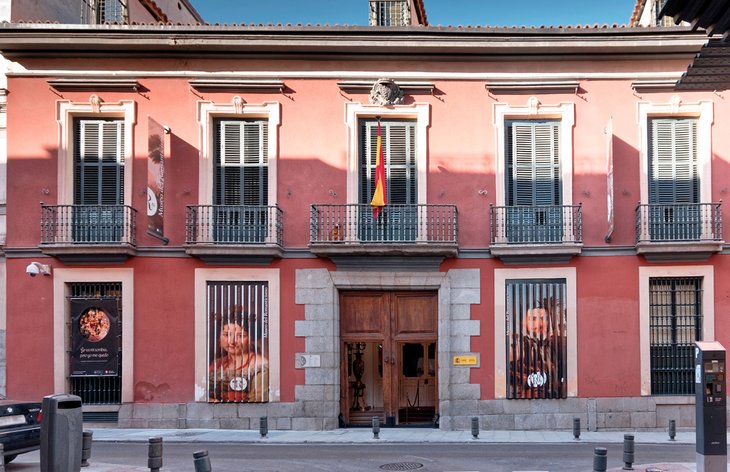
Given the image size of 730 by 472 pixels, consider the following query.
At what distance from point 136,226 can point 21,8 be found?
6.91 m

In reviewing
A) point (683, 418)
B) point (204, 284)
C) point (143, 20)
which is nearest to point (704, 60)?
point (683, 418)

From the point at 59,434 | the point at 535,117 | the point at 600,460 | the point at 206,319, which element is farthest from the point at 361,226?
the point at 59,434

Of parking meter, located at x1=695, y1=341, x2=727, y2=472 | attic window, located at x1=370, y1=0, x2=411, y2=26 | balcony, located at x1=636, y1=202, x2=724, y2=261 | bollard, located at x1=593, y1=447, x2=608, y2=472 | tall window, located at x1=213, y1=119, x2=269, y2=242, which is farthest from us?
attic window, located at x1=370, y1=0, x2=411, y2=26

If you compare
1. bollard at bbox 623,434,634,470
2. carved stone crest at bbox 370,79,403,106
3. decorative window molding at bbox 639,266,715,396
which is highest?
carved stone crest at bbox 370,79,403,106

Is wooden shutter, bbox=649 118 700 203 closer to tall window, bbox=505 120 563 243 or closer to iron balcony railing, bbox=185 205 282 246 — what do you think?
tall window, bbox=505 120 563 243

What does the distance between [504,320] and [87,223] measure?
1040 cm

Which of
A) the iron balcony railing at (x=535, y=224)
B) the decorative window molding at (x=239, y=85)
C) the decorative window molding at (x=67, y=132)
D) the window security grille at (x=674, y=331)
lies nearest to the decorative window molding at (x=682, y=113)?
the iron balcony railing at (x=535, y=224)

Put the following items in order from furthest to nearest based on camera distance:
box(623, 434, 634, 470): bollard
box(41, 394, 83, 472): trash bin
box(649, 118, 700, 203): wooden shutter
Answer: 1. box(649, 118, 700, 203): wooden shutter
2. box(623, 434, 634, 470): bollard
3. box(41, 394, 83, 472): trash bin

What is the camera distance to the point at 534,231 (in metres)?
18.2

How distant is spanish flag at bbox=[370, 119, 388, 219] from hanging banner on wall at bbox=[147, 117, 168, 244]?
5.02m

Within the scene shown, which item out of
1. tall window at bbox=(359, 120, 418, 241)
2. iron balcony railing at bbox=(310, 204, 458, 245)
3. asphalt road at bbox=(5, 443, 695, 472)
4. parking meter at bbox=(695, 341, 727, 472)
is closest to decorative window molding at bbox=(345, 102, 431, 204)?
tall window at bbox=(359, 120, 418, 241)

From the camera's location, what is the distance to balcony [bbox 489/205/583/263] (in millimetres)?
17812

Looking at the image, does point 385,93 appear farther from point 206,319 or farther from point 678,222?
point 678,222

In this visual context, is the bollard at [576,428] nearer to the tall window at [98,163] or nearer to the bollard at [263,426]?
the bollard at [263,426]
